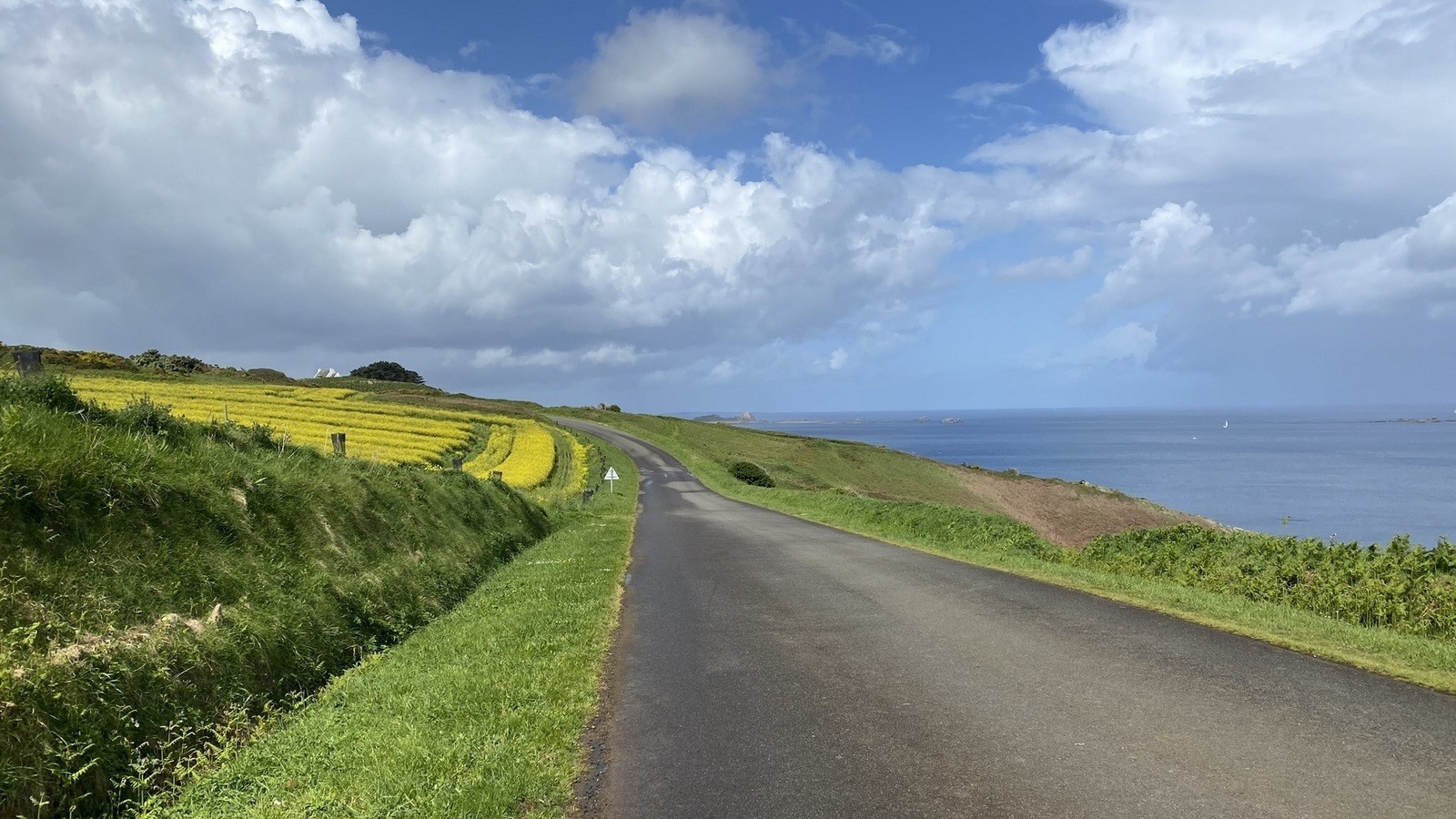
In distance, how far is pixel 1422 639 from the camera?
962 centimetres

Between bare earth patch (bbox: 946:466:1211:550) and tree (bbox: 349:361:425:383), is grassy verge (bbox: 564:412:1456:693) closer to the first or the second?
bare earth patch (bbox: 946:466:1211:550)

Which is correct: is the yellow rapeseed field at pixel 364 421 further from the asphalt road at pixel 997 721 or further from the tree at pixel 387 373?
the tree at pixel 387 373

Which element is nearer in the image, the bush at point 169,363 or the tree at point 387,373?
the bush at point 169,363

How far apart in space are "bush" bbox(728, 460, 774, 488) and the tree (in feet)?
353

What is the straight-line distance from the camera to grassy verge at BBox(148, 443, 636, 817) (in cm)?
563

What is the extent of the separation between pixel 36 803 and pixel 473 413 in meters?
77.3

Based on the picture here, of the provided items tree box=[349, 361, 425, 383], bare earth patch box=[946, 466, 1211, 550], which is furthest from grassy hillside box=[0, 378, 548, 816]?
tree box=[349, 361, 425, 383]

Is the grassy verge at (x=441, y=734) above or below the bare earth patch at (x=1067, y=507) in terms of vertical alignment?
above

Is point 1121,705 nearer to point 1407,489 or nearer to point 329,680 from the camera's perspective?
point 329,680

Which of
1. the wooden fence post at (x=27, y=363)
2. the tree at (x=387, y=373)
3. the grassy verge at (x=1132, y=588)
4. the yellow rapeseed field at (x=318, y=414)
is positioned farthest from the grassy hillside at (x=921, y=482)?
the tree at (x=387, y=373)

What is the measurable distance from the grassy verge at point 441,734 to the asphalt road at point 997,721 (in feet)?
1.60

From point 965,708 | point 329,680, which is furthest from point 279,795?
point 965,708

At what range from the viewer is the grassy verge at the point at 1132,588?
8352 mm

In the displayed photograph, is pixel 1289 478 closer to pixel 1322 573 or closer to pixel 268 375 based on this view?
pixel 1322 573
